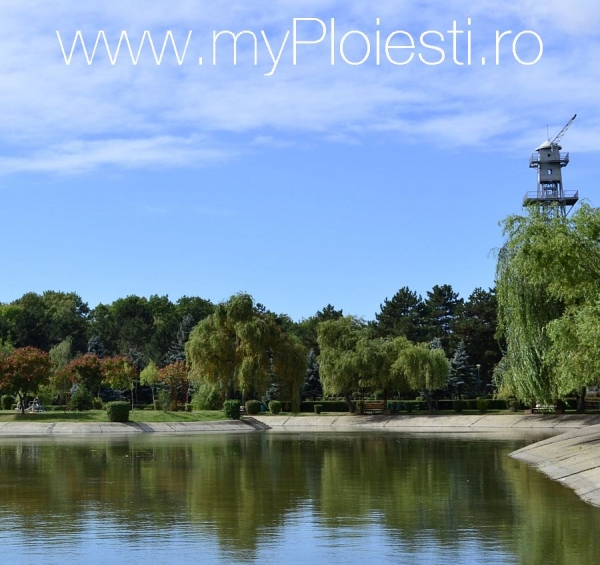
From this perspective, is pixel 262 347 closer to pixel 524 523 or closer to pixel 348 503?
pixel 348 503

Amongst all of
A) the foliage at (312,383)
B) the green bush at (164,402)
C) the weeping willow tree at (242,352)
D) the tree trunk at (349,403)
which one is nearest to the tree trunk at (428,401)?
the tree trunk at (349,403)

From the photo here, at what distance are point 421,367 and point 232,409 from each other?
1532 cm

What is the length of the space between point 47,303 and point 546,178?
97.3m

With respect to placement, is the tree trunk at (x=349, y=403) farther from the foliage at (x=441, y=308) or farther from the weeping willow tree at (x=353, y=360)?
the foliage at (x=441, y=308)

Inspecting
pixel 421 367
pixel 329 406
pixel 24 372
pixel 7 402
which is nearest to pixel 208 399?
pixel 24 372

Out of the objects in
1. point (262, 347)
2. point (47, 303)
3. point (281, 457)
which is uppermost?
point (47, 303)

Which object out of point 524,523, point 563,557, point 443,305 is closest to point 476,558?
point 563,557

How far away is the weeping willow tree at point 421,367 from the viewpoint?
74.2 metres

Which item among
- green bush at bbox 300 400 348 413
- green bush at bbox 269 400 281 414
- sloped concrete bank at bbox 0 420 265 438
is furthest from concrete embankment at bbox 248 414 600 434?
green bush at bbox 300 400 348 413

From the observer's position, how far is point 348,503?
2430 cm

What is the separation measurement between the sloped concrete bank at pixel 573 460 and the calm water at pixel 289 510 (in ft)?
1.79

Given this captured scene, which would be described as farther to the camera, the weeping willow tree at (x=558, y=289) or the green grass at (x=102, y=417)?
the green grass at (x=102, y=417)

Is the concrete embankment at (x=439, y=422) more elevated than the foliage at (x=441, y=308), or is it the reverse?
the foliage at (x=441, y=308)

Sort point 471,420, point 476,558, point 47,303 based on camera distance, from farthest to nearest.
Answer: point 47,303 → point 471,420 → point 476,558
